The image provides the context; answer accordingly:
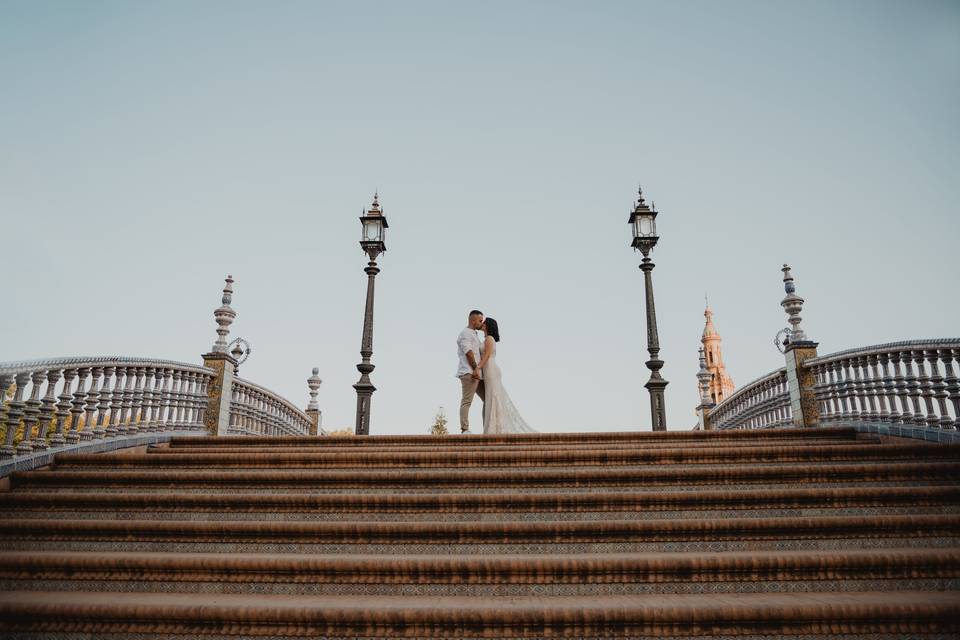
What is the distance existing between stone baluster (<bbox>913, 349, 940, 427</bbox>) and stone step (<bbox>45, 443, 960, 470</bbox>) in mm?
1396

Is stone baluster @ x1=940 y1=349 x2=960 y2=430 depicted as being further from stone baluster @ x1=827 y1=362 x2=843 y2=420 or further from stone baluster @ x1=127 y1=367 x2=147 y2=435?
stone baluster @ x1=127 y1=367 x2=147 y2=435

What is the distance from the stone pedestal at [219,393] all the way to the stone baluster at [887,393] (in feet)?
30.0

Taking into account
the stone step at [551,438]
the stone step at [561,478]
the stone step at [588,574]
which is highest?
the stone step at [551,438]

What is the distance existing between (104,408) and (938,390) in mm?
9402

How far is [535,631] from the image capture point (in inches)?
113

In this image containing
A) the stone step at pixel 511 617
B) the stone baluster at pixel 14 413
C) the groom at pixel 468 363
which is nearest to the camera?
the stone step at pixel 511 617

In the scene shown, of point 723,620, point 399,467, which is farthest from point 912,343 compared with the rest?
point 399,467

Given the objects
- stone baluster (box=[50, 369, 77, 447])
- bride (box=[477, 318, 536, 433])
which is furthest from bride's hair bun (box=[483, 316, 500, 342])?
stone baluster (box=[50, 369, 77, 447])

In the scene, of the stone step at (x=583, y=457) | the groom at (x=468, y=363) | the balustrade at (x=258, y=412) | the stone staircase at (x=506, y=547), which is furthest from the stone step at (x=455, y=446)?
the balustrade at (x=258, y=412)

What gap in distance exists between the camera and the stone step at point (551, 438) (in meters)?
6.45

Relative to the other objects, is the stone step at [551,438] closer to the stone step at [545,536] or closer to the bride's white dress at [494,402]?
the bride's white dress at [494,402]

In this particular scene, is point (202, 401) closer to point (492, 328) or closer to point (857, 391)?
point (492, 328)

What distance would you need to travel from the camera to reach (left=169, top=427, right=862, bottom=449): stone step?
6.45 metres

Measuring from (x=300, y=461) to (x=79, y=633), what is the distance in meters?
2.65
